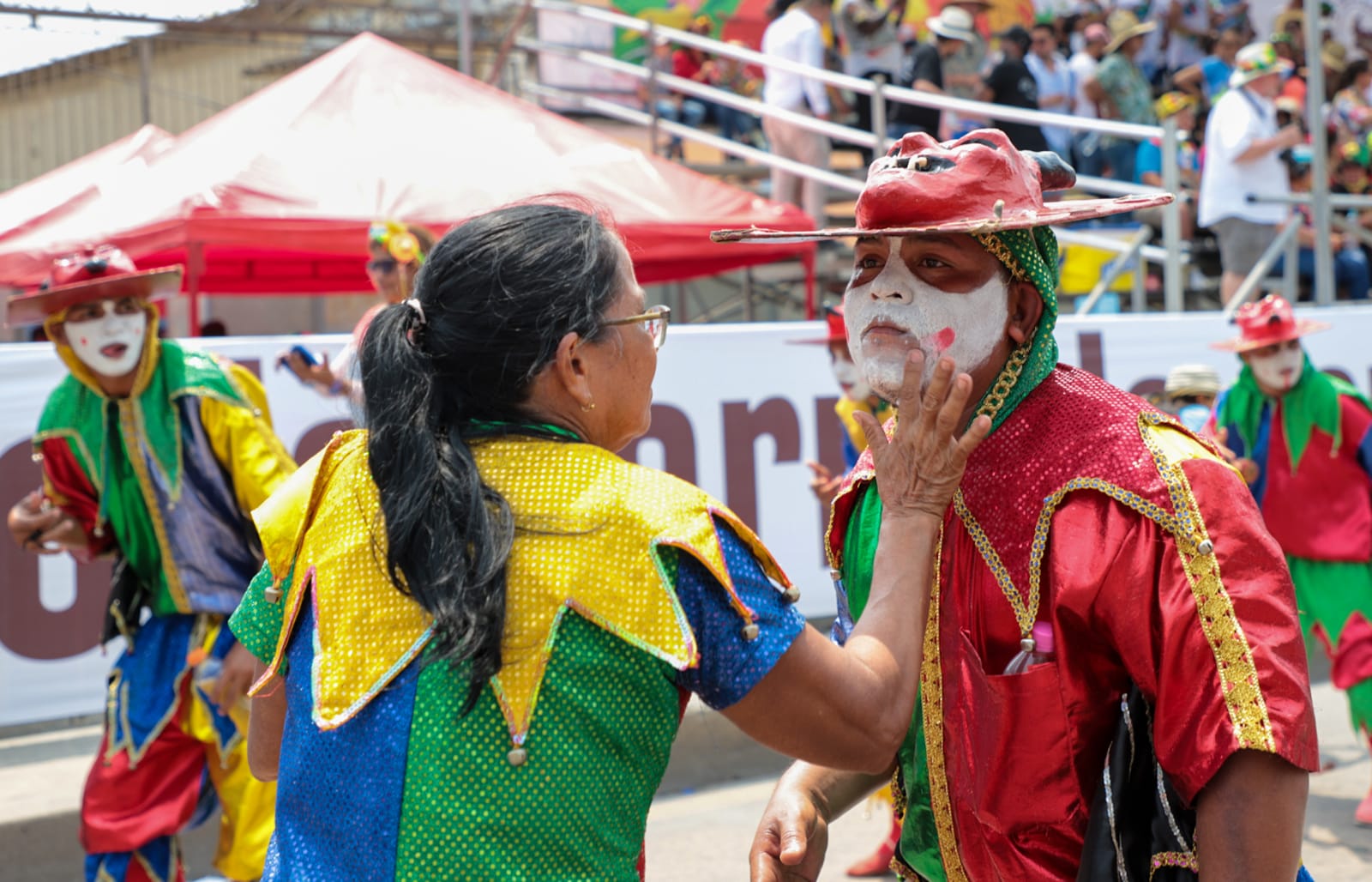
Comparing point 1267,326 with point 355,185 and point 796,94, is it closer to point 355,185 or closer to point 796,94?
point 355,185

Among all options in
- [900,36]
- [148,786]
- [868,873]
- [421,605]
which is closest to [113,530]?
[148,786]

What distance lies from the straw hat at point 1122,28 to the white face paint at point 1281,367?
21.3 feet

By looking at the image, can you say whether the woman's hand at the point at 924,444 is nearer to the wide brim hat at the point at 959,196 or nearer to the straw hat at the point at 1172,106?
the wide brim hat at the point at 959,196

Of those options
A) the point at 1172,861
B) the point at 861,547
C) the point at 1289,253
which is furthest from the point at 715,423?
the point at 1172,861

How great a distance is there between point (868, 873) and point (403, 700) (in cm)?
382

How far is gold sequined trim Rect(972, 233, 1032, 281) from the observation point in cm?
210

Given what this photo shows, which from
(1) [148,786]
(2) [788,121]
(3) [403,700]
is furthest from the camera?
(2) [788,121]

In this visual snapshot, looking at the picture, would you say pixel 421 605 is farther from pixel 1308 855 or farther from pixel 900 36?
pixel 900 36

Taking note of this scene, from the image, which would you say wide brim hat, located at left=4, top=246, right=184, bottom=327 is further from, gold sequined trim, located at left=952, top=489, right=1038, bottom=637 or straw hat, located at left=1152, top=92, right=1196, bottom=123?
straw hat, located at left=1152, top=92, right=1196, bottom=123

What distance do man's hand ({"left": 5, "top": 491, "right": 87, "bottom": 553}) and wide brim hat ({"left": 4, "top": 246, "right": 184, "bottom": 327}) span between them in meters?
0.53

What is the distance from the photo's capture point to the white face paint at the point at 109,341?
4.30 m

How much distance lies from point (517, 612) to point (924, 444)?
612mm

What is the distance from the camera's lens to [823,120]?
11.1 m

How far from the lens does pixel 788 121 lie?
10.2 metres
